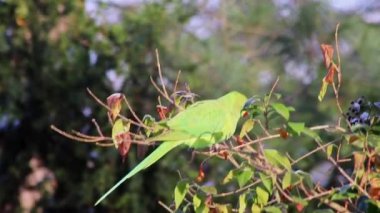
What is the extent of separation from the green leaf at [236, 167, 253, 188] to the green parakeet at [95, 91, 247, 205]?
7 cm

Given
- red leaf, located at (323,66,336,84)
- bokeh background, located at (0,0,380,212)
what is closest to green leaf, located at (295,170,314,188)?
red leaf, located at (323,66,336,84)

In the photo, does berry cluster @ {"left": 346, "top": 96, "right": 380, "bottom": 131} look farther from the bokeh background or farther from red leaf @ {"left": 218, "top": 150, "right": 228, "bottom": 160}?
the bokeh background

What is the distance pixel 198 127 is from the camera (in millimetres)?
1178

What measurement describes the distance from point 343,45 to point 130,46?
154 cm

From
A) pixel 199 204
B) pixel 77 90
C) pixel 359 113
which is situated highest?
pixel 359 113

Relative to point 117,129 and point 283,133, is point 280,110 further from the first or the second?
point 117,129

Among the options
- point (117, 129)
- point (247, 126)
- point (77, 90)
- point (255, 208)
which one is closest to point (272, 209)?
point (255, 208)

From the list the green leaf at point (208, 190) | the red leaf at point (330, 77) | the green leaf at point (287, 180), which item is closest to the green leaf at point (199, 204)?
the green leaf at point (208, 190)

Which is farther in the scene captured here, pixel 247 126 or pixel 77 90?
pixel 77 90

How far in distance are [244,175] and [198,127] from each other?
0.38ft

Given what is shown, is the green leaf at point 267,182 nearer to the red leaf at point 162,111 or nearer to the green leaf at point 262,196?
the green leaf at point 262,196

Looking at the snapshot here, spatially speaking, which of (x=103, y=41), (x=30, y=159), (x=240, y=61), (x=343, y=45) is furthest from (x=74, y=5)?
(x=343, y=45)

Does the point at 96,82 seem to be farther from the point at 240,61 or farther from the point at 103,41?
the point at 240,61

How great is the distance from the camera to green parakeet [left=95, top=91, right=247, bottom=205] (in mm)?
1137
